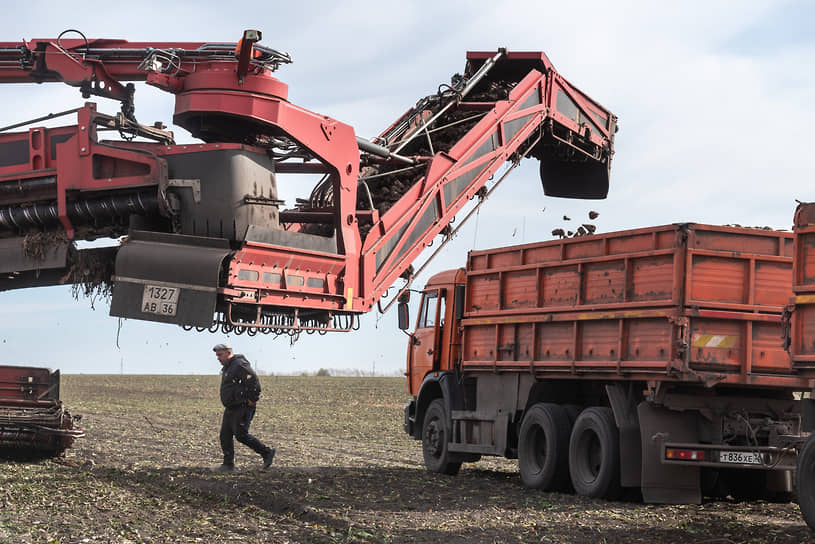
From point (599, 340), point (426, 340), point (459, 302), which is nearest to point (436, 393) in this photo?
point (426, 340)

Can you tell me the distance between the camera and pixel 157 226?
13750 millimetres

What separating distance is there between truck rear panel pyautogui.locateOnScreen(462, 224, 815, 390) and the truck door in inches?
124

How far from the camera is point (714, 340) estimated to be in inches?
462

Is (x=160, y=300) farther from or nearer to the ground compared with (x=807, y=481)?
farther from the ground

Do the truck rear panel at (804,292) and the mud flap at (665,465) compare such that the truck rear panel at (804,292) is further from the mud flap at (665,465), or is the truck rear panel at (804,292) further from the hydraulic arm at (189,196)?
the hydraulic arm at (189,196)

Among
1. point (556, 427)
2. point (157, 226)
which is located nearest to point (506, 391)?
point (556, 427)

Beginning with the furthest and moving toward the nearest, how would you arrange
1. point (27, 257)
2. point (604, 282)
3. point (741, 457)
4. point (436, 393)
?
point (436, 393), point (27, 257), point (604, 282), point (741, 457)

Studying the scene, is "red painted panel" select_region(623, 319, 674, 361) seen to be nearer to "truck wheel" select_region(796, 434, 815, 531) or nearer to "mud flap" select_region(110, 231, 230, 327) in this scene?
"truck wheel" select_region(796, 434, 815, 531)

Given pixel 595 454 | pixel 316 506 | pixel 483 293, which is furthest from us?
pixel 483 293

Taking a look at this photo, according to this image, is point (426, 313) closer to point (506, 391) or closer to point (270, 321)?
point (506, 391)

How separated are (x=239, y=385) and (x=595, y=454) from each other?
A: 515 cm

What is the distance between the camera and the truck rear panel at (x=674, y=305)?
11688mm

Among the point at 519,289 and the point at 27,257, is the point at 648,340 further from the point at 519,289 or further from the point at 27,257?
the point at 27,257

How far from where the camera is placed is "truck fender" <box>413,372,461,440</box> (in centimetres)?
1627
